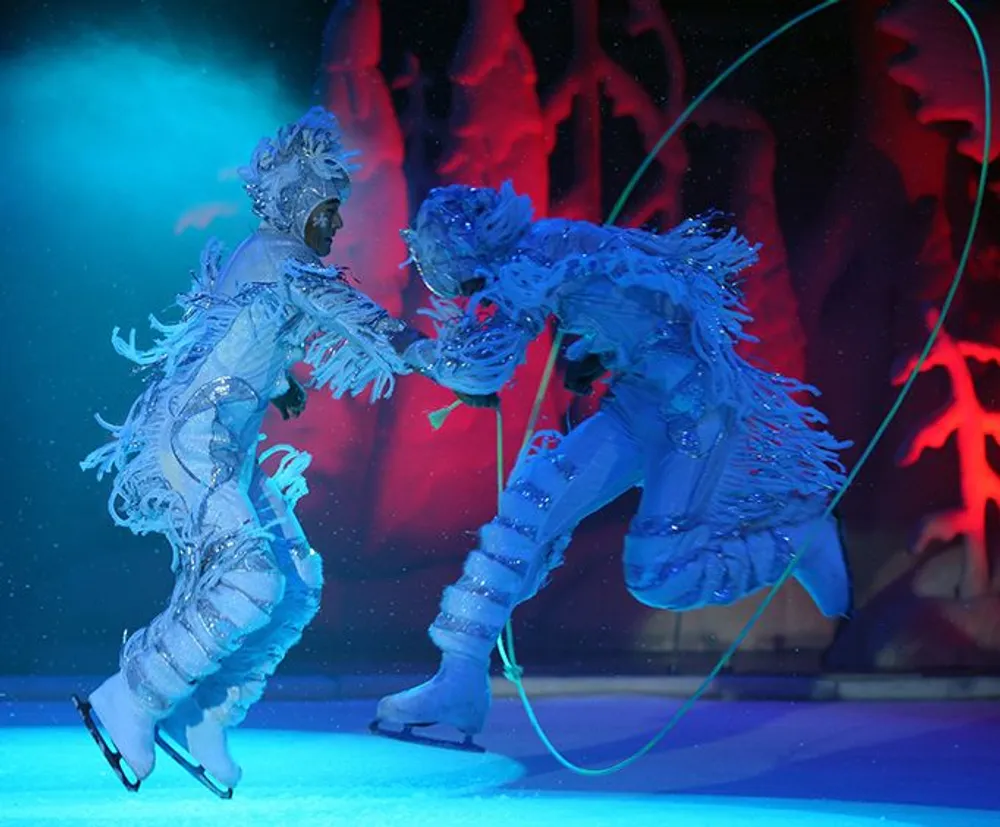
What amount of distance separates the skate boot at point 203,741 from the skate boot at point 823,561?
5.21 feet

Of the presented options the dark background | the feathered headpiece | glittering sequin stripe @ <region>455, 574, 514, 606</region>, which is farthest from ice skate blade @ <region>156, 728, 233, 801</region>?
the dark background

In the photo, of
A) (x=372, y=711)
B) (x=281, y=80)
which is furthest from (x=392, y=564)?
(x=281, y=80)

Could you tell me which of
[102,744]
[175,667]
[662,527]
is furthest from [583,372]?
[102,744]

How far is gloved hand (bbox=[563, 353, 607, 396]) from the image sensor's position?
13.7 ft

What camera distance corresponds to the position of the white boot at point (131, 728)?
12.6 ft

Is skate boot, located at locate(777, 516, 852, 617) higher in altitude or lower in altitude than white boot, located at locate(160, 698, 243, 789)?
higher

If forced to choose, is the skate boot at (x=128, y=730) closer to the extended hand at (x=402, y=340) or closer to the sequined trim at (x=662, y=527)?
the extended hand at (x=402, y=340)

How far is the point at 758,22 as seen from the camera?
731 centimetres

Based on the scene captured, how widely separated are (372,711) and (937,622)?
9.36 feet

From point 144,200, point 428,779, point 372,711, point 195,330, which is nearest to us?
point 195,330

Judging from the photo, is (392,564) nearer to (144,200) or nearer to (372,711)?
(372,711)

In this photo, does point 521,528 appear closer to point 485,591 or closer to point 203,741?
point 485,591

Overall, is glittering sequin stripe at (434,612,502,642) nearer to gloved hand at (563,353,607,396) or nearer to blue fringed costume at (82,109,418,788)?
blue fringed costume at (82,109,418,788)

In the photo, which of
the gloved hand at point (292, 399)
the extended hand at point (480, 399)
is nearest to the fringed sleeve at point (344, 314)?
the extended hand at point (480, 399)
